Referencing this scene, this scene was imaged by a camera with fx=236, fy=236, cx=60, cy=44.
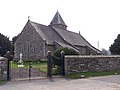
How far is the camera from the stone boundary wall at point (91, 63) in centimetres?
2088

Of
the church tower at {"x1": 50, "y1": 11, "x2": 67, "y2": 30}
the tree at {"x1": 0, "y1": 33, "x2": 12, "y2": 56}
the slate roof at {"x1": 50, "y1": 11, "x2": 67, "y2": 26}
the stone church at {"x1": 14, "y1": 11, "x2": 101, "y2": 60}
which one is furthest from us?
the slate roof at {"x1": 50, "y1": 11, "x2": 67, "y2": 26}

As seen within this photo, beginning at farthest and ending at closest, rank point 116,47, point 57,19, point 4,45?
point 57,19
point 4,45
point 116,47

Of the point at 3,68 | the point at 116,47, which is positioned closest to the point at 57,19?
the point at 116,47

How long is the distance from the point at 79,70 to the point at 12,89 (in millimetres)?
9232

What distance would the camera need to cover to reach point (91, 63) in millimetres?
22750

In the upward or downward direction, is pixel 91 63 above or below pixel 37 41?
below

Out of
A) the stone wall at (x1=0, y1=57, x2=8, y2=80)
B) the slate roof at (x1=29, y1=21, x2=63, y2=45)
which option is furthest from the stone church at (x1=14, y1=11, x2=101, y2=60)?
the stone wall at (x1=0, y1=57, x2=8, y2=80)

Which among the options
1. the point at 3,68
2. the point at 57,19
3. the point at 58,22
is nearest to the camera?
the point at 3,68

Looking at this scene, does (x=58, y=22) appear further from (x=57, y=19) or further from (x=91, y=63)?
(x=91, y=63)

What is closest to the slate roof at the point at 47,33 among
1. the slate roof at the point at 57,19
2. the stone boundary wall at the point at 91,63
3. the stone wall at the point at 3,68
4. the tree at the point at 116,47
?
the slate roof at the point at 57,19

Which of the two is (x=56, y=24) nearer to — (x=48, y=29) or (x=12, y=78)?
(x=48, y=29)

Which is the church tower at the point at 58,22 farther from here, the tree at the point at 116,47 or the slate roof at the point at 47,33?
the tree at the point at 116,47

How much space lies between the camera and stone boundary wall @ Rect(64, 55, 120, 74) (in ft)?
68.5

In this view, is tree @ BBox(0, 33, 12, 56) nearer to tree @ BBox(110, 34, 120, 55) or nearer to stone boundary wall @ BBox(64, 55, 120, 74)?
tree @ BBox(110, 34, 120, 55)
